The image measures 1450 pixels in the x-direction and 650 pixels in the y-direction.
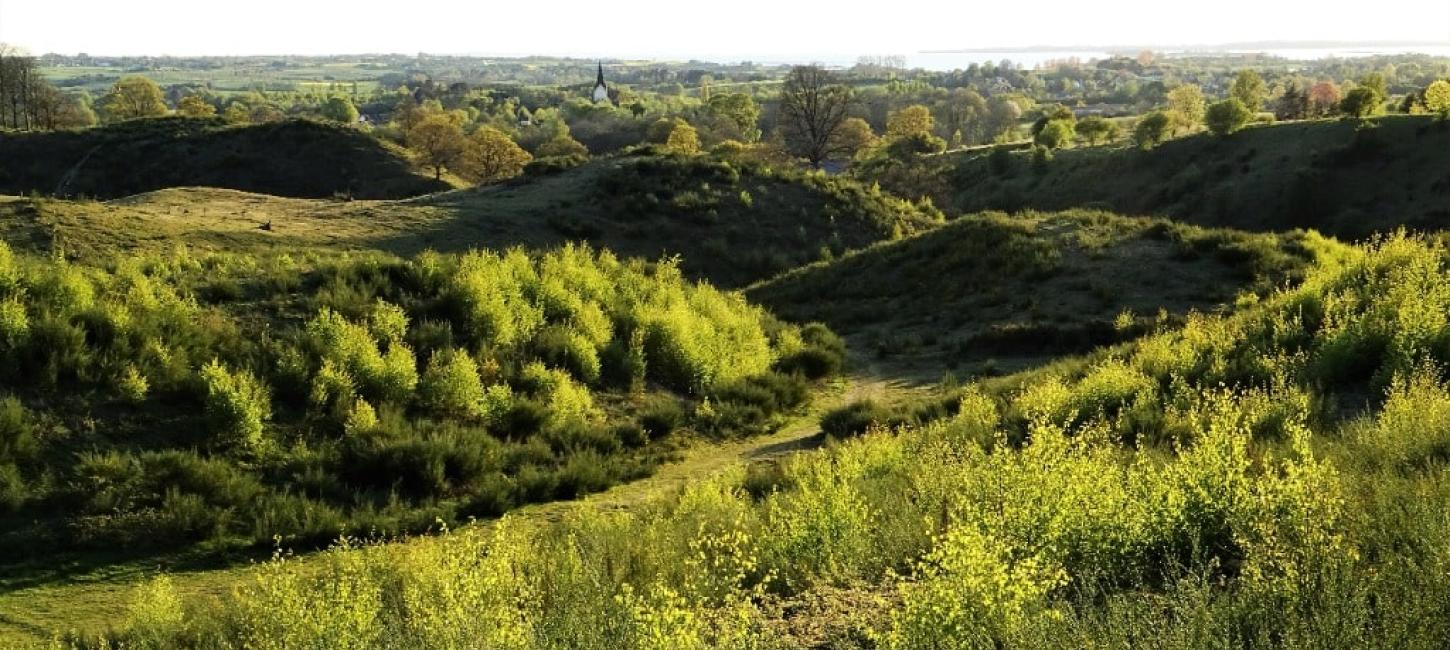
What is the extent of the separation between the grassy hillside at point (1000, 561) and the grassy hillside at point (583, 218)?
50.8 feet

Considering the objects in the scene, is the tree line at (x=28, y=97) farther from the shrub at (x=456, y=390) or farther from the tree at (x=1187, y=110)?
the tree at (x=1187, y=110)

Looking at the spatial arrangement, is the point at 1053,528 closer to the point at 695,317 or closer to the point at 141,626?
the point at 141,626

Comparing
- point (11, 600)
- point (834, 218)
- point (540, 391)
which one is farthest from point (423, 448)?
point (834, 218)

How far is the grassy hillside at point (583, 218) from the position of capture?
2045 centimetres

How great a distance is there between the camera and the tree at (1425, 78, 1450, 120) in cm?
4853

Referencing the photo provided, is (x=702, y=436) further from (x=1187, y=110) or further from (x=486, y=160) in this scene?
(x=1187, y=110)

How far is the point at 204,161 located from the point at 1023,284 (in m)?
48.4

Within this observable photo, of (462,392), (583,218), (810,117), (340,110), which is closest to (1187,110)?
(810,117)

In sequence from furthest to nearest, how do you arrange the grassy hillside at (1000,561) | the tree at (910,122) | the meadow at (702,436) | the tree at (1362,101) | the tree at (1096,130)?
the tree at (910,122) < the tree at (1096,130) < the tree at (1362,101) < the meadow at (702,436) < the grassy hillside at (1000,561)

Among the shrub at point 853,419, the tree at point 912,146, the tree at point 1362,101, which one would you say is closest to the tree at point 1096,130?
the tree at point 912,146

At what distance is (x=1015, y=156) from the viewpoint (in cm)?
6981

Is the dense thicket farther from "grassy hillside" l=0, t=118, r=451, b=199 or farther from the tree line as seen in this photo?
the tree line

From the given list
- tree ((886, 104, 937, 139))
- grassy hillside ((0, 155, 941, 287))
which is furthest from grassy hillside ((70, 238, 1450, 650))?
tree ((886, 104, 937, 139))

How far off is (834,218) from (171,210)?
22.7 meters
